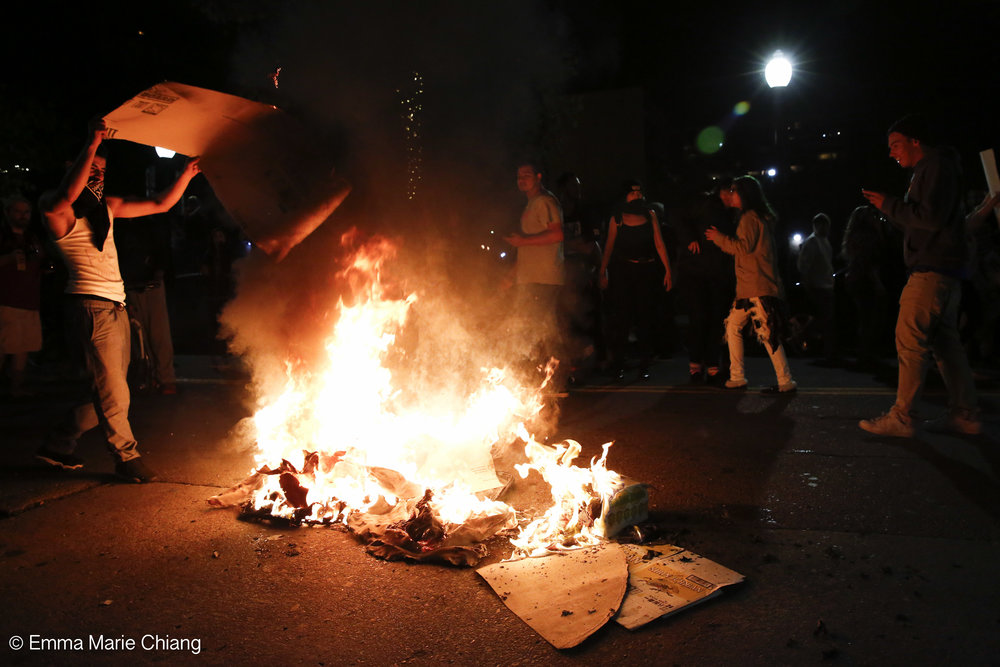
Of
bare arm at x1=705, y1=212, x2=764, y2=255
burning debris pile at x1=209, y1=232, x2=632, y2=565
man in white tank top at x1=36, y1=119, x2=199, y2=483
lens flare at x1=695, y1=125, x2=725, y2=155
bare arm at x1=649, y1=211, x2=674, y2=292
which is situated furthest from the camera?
lens flare at x1=695, y1=125, x2=725, y2=155

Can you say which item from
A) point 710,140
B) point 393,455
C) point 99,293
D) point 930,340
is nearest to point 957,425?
point 930,340

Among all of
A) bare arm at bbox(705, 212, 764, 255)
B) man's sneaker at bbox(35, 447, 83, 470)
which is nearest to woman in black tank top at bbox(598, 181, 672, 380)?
bare arm at bbox(705, 212, 764, 255)

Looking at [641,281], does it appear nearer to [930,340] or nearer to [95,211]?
[930,340]

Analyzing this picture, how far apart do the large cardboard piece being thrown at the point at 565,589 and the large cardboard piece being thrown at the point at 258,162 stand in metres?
2.39

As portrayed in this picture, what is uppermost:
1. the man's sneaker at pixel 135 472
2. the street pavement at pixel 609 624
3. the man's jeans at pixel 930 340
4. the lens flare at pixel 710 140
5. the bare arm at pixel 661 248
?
the lens flare at pixel 710 140

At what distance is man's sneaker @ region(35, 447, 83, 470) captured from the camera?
461 cm

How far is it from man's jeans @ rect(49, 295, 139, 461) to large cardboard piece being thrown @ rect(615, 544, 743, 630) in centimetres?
317

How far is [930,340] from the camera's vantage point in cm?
465

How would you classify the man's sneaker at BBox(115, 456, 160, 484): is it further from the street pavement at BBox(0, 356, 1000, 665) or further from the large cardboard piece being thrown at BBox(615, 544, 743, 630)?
the large cardboard piece being thrown at BBox(615, 544, 743, 630)

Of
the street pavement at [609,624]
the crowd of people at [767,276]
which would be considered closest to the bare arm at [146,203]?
the street pavement at [609,624]

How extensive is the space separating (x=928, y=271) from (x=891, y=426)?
1062 mm

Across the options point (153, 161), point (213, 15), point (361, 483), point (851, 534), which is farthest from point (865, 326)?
point (153, 161)

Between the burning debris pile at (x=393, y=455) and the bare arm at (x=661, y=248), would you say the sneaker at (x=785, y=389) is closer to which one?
the bare arm at (x=661, y=248)

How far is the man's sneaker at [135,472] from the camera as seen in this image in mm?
4410
